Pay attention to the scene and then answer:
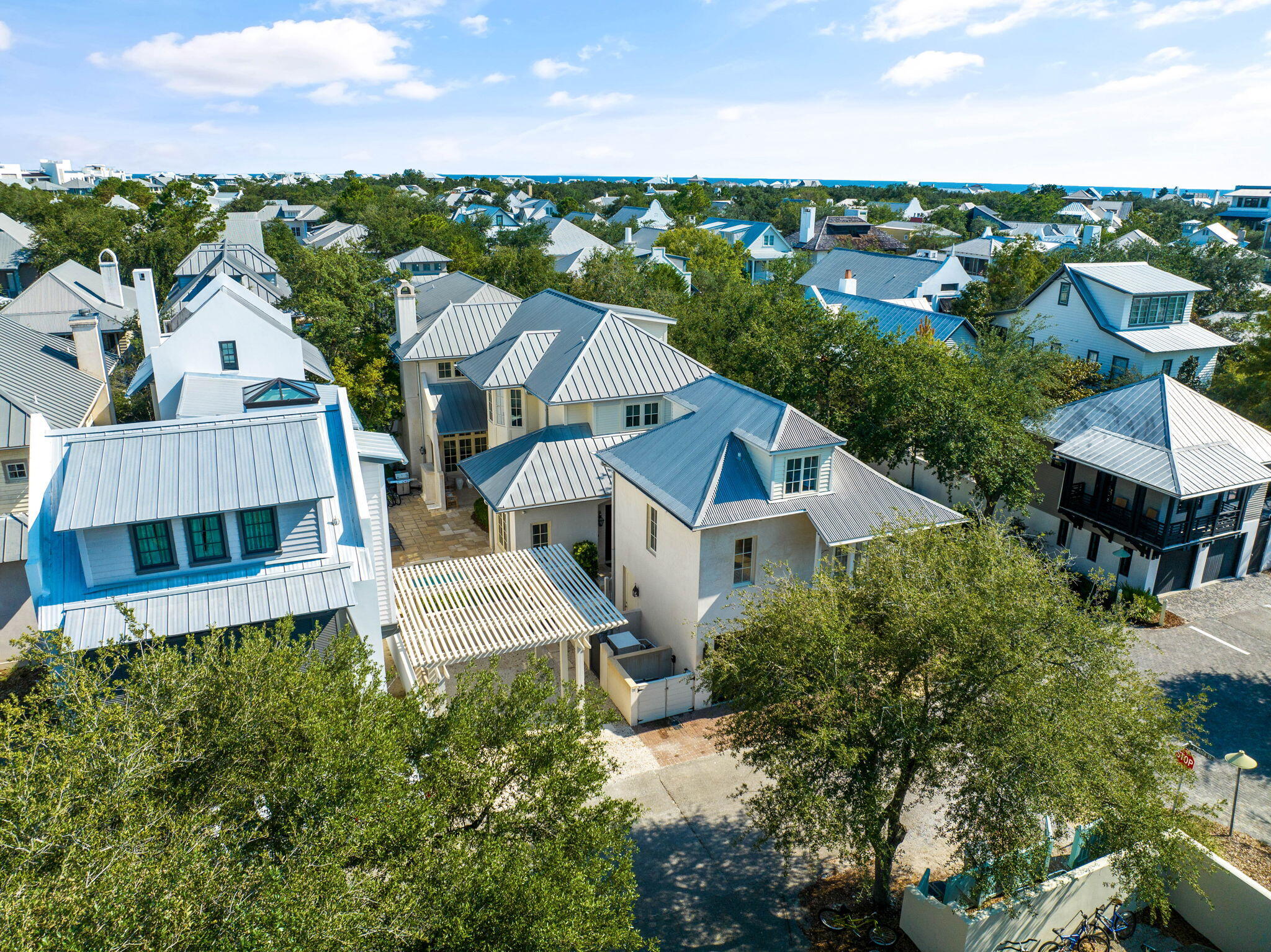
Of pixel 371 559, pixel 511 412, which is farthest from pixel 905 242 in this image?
pixel 371 559

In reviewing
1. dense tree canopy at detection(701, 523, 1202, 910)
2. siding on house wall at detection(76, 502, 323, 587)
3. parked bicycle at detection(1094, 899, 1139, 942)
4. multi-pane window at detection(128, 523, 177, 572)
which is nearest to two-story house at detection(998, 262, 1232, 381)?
parked bicycle at detection(1094, 899, 1139, 942)

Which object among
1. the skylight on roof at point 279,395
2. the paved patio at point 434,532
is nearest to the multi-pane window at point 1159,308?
the paved patio at point 434,532

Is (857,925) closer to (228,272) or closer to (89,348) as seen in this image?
(89,348)

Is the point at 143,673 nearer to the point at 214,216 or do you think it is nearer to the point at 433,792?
the point at 433,792

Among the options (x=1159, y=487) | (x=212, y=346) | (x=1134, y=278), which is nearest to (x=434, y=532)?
(x=212, y=346)

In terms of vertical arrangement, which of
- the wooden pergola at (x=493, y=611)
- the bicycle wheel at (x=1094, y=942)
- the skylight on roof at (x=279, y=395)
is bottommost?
the bicycle wheel at (x=1094, y=942)

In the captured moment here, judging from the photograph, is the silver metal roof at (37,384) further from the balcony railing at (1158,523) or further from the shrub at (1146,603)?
the balcony railing at (1158,523)
